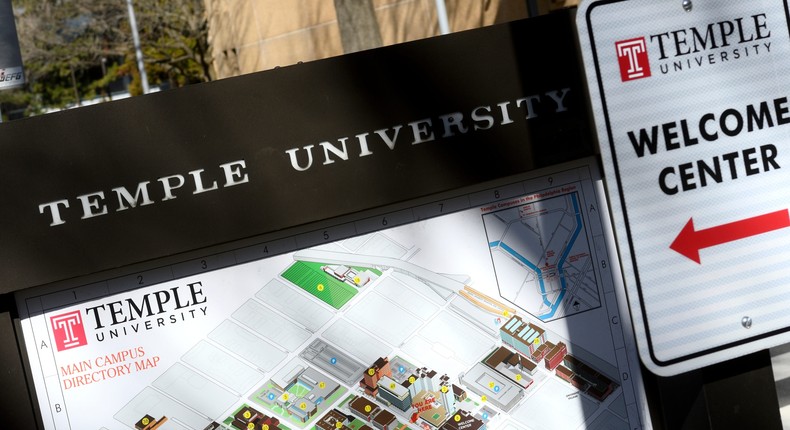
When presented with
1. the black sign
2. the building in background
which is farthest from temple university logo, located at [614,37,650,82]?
the building in background

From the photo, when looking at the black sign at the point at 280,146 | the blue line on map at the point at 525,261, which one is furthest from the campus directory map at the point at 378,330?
the black sign at the point at 280,146

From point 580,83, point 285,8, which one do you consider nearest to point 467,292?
point 580,83

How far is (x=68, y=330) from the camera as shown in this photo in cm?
301

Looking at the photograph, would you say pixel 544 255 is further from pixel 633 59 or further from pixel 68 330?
pixel 68 330

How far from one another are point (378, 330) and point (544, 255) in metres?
0.63

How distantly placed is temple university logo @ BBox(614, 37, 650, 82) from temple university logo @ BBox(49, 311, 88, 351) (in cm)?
186

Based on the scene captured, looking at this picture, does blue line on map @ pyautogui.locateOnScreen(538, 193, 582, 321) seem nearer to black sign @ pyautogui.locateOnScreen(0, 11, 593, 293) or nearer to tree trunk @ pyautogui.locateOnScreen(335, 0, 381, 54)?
black sign @ pyautogui.locateOnScreen(0, 11, 593, 293)

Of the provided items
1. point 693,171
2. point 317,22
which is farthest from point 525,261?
point 317,22

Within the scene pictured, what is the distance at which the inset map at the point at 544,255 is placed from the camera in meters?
3.25

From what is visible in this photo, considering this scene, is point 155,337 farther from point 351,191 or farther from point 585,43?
point 585,43

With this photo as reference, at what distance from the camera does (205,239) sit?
2910mm

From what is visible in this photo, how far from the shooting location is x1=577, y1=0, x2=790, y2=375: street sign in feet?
7.16

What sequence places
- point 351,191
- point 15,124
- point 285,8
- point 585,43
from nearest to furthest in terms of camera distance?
point 585,43, point 15,124, point 351,191, point 285,8

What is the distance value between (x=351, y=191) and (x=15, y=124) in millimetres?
1017
